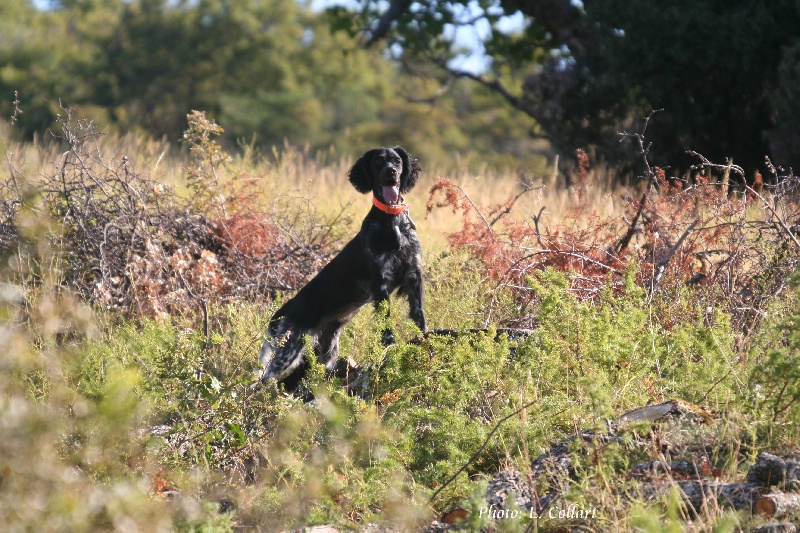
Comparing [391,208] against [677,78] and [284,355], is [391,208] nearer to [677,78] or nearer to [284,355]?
[284,355]

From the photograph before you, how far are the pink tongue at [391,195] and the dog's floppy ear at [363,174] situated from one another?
28cm

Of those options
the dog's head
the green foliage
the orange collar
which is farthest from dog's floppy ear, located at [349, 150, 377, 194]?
the green foliage

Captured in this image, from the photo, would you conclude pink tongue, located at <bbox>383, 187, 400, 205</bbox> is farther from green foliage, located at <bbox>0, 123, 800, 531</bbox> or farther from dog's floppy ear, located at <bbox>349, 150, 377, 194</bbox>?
green foliage, located at <bbox>0, 123, 800, 531</bbox>

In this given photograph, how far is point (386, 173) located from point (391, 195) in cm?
16

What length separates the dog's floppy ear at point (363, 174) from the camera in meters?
6.93

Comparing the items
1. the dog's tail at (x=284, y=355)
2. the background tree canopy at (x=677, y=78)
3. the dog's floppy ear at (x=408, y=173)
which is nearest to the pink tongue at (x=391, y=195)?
the dog's floppy ear at (x=408, y=173)

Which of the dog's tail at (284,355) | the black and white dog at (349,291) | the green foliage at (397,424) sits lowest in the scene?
the dog's tail at (284,355)

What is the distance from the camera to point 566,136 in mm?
14156

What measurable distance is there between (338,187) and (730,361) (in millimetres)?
7675

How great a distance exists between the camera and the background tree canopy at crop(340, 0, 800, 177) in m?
11.7

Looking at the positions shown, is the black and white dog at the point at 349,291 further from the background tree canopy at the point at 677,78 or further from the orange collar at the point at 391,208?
the background tree canopy at the point at 677,78

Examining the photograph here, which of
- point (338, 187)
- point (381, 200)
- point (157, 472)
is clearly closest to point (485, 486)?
point (157, 472)

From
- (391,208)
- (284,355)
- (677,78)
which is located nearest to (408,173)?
(391,208)

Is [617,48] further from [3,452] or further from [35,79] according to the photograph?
[35,79]
